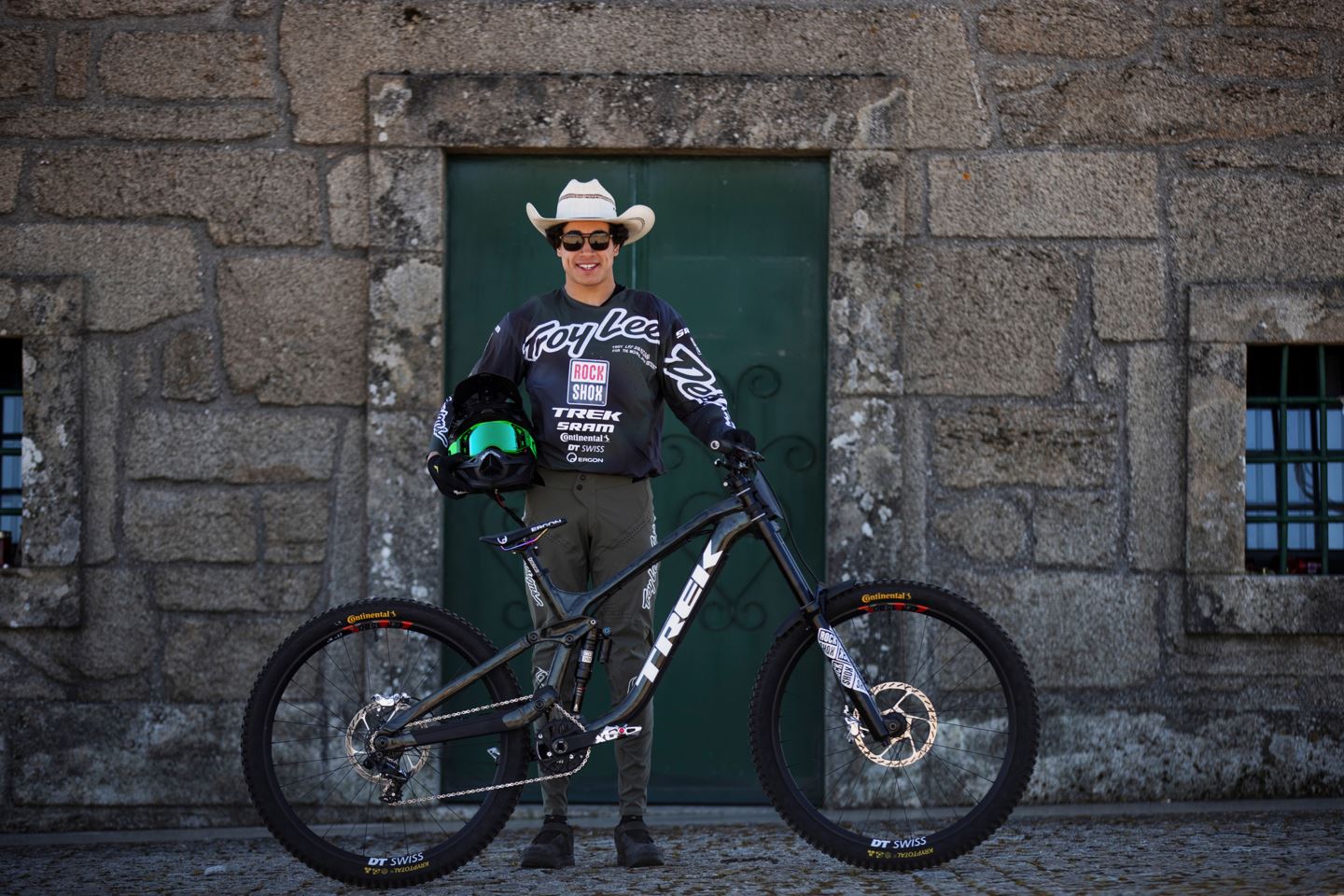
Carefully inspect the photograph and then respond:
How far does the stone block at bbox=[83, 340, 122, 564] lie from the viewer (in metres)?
5.28

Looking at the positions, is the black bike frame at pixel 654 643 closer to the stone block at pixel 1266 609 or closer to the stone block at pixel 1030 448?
the stone block at pixel 1030 448

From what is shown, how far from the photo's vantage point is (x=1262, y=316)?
17.4ft

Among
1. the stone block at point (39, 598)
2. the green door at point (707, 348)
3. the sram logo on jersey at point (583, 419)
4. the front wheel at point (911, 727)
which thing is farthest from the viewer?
the green door at point (707, 348)

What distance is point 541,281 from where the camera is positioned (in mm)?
5465

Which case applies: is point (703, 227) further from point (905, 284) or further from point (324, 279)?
point (324, 279)

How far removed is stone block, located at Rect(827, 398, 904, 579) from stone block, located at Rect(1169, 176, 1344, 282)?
48.4 inches

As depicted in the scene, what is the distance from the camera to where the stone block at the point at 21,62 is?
5.30 m

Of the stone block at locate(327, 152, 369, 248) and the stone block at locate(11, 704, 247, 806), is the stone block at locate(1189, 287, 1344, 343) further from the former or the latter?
the stone block at locate(11, 704, 247, 806)

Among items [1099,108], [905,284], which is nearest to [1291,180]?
[1099,108]

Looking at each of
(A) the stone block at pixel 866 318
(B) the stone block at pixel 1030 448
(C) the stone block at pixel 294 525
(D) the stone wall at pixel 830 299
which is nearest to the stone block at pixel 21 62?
(D) the stone wall at pixel 830 299

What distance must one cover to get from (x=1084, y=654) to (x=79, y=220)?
3.89 meters

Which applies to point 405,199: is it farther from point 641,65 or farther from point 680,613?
point 680,613

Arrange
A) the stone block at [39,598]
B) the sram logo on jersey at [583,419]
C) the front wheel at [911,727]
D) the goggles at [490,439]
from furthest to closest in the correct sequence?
the stone block at [39,598]
the front wheel at [911,727]
the sram logo on jersey at [583,419]
the goggles at [490,439]

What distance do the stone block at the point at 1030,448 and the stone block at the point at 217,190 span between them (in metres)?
2.42
